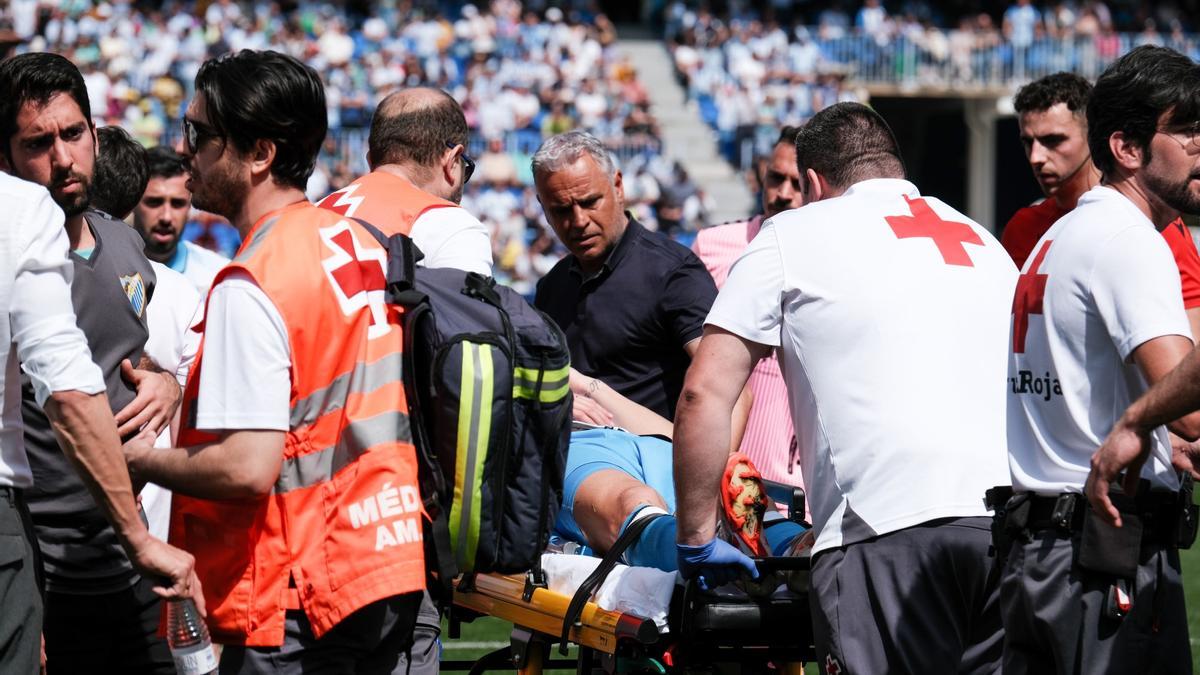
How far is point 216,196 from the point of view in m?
3.11

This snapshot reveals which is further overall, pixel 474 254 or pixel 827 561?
pixel 474 254

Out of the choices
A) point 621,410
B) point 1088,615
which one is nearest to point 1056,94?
point 621,410

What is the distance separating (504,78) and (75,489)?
21894 millimetres

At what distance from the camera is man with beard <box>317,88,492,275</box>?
4.18m

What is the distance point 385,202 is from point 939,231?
60.4 inches

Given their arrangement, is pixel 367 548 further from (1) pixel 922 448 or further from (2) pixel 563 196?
(2) pixel 563 196

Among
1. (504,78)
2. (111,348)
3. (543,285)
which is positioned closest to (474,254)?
(111,348)

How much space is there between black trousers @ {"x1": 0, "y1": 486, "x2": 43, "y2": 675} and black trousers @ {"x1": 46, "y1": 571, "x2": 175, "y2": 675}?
2.88 ft

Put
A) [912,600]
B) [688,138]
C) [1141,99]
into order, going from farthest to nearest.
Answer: [688,138], [912,600], [1141,99]

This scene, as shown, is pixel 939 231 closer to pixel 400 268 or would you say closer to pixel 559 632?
pixel 400 268

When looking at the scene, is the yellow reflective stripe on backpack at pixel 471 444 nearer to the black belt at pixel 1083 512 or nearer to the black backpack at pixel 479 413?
the black backpack at pixel 479 413

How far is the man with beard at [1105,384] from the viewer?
10.2 ft

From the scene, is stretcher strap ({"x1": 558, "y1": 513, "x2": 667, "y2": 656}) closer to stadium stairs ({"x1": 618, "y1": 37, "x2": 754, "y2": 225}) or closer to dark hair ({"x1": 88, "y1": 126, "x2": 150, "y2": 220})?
dark hair ({"x1": 88, "y1": 126, "x2": 150, "y2": 220})

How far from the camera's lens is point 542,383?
3197 millimetres
